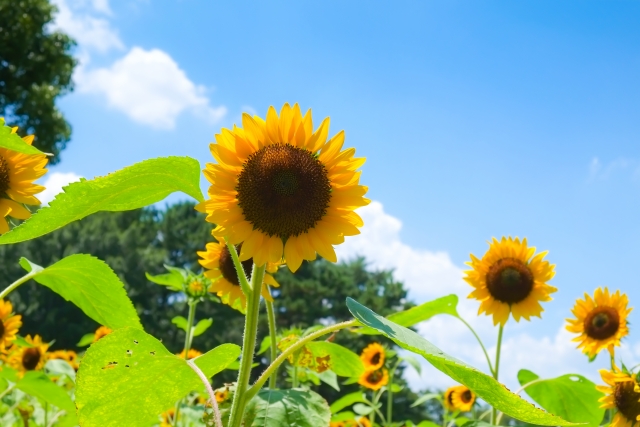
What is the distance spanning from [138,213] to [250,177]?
3064 centimetres

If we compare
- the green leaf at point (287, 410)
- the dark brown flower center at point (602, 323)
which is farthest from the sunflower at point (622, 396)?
the green leaf at point (287, 410)

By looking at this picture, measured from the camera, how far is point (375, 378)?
543cm

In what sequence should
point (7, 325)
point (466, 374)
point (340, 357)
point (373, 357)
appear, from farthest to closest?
1. point (373, 357)
2. point (7, 325)
3. point (340, 357)
4. point (466, 374)

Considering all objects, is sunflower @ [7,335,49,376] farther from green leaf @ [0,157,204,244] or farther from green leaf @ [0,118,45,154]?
green leaf @ [0,118,45,154]

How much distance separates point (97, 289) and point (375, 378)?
4.11 m

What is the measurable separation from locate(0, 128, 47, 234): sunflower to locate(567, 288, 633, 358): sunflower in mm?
3078

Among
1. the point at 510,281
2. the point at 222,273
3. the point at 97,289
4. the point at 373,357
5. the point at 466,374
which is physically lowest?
the point at 466,374

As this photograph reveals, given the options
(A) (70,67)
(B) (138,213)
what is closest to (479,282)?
(A) (70,67)

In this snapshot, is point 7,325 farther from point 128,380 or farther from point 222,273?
point 128,380

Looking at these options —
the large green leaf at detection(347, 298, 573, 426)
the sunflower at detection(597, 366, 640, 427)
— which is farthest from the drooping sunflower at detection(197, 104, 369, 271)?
the sunflower at detection(597, 366, 640, 427)

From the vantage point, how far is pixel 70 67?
2302 centimetres

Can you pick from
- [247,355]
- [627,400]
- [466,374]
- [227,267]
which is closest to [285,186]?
[247,355]

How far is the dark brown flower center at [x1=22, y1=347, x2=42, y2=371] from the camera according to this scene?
4609mm

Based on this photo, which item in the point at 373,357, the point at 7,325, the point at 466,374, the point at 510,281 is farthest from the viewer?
the point at 373,357
